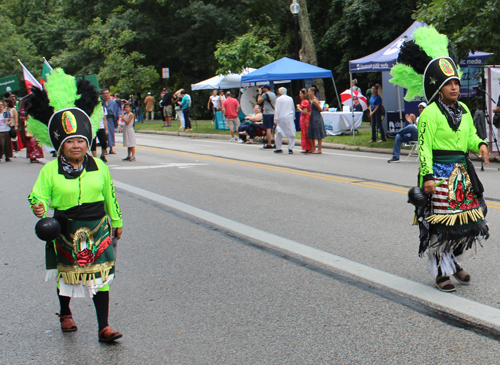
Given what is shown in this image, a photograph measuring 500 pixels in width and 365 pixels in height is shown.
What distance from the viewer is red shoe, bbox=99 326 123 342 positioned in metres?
3.89

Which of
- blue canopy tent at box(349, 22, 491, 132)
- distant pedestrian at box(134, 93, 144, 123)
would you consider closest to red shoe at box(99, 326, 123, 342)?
blue canopy tent at box(349, 22, 491, 132)

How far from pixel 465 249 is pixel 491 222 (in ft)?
8.19

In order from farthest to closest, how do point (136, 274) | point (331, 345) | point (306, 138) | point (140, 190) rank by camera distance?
point (306, 138), point (140, 190), point (136, 274), point (331, 345)

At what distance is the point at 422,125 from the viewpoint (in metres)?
4.64

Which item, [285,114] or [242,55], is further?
[242,55]

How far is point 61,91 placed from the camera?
403 centimetres

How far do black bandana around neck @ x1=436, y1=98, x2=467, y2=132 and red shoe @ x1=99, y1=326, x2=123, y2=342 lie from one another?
293 cm

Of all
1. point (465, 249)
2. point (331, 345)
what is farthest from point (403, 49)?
Answer: point (331, 345)

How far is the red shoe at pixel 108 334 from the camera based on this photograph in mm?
3895

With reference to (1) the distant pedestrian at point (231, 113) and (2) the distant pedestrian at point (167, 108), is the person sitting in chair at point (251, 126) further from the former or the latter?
(2) the distant pedestrian at point (167, 108)

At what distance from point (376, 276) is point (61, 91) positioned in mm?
3017

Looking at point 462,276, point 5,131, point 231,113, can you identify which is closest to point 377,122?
point 231,113

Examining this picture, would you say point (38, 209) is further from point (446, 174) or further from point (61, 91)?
point (446, 174)

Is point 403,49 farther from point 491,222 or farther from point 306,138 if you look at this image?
point 306,138
